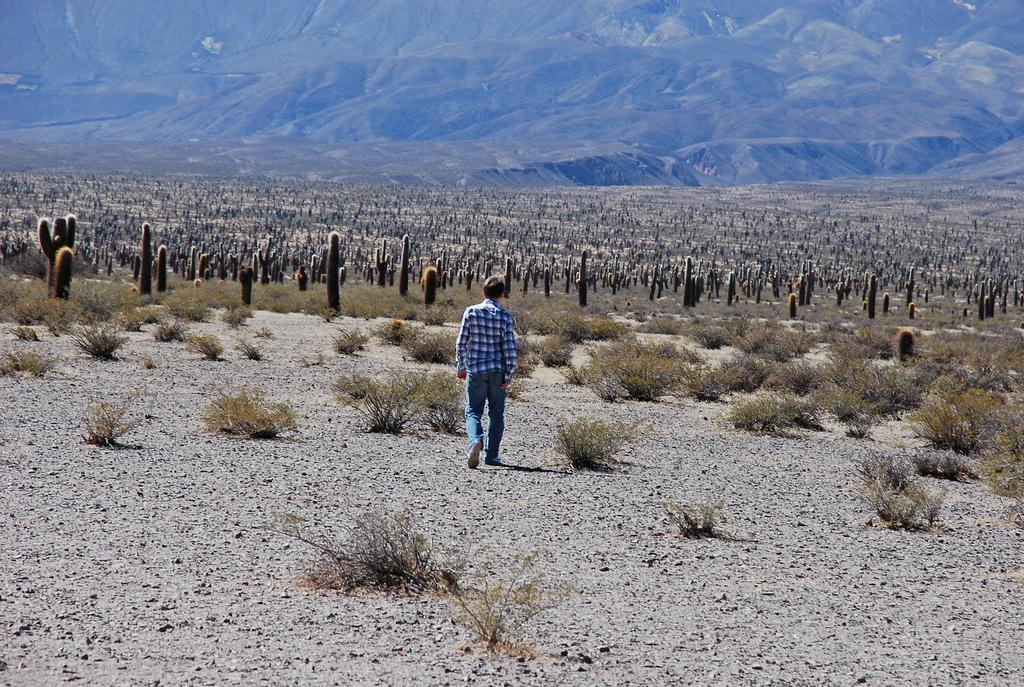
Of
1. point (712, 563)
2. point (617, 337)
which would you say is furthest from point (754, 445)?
point (617, 337)

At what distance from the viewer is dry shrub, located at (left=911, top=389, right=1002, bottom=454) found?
576 inches

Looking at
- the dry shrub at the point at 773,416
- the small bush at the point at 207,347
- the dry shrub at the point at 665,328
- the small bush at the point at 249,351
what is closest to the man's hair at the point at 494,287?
the dry shrub at the point at 773,416

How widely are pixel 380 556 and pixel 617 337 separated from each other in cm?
2285

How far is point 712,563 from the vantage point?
27.6 ft

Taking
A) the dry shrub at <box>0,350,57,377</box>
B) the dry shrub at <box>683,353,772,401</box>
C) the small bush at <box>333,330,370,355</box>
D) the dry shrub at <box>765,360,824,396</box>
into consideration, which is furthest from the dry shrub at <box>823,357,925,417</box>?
the dry shrub at <box>0,350,57,377</box>

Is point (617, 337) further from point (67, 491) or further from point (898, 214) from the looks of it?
point (898, 214)

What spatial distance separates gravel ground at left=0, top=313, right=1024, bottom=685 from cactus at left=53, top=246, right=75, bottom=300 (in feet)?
48.7

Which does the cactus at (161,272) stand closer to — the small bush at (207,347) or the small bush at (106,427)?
the small bush at (207,347)

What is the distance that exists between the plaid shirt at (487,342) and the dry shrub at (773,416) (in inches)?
213

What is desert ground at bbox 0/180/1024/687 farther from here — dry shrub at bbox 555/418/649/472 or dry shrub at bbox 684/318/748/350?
dry shrub at bbox 684/318/748/350

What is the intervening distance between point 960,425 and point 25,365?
472 inches

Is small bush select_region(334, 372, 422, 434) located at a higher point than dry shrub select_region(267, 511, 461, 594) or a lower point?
lower

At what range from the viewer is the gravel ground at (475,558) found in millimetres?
6133

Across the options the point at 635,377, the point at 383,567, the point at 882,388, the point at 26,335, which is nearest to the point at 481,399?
the point at 383,567
